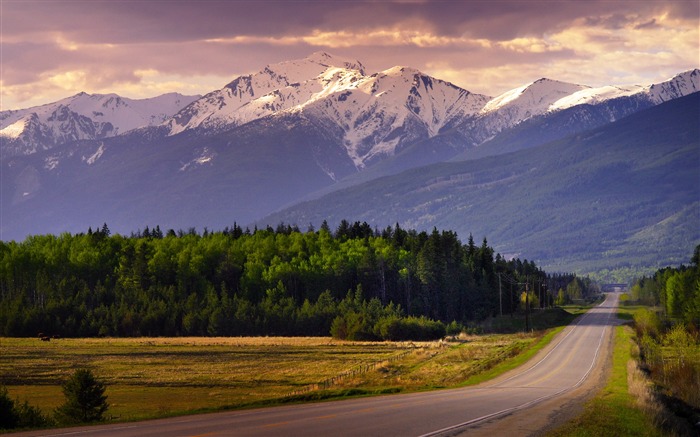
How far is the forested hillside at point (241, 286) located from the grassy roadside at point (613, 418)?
77.9 meters

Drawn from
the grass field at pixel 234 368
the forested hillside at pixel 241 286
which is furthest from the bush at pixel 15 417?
the forested hillside at pixel 241 286

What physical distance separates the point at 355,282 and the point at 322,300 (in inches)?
795

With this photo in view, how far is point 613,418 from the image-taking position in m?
49.3

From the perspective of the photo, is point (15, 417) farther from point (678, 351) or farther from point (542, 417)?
point (678, 351)

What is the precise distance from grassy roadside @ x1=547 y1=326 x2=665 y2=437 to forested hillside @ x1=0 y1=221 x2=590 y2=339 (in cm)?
7789

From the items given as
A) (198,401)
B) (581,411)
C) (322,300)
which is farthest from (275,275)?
(581,411)

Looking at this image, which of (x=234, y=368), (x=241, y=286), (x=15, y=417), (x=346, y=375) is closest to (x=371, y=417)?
(x=15, y=417)

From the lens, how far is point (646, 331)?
135 metres

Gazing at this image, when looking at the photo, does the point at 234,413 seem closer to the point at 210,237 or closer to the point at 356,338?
the point at 356,338

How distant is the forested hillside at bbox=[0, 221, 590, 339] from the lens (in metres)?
142

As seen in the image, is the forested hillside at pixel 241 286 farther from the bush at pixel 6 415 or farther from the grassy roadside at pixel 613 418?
the bush at pixel 6 415

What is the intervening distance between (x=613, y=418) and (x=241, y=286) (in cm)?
12014

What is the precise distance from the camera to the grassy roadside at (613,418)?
44688mm

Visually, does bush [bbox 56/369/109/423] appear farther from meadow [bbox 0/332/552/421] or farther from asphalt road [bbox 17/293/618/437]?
asphalt road [bbox 17/293/618/437]
